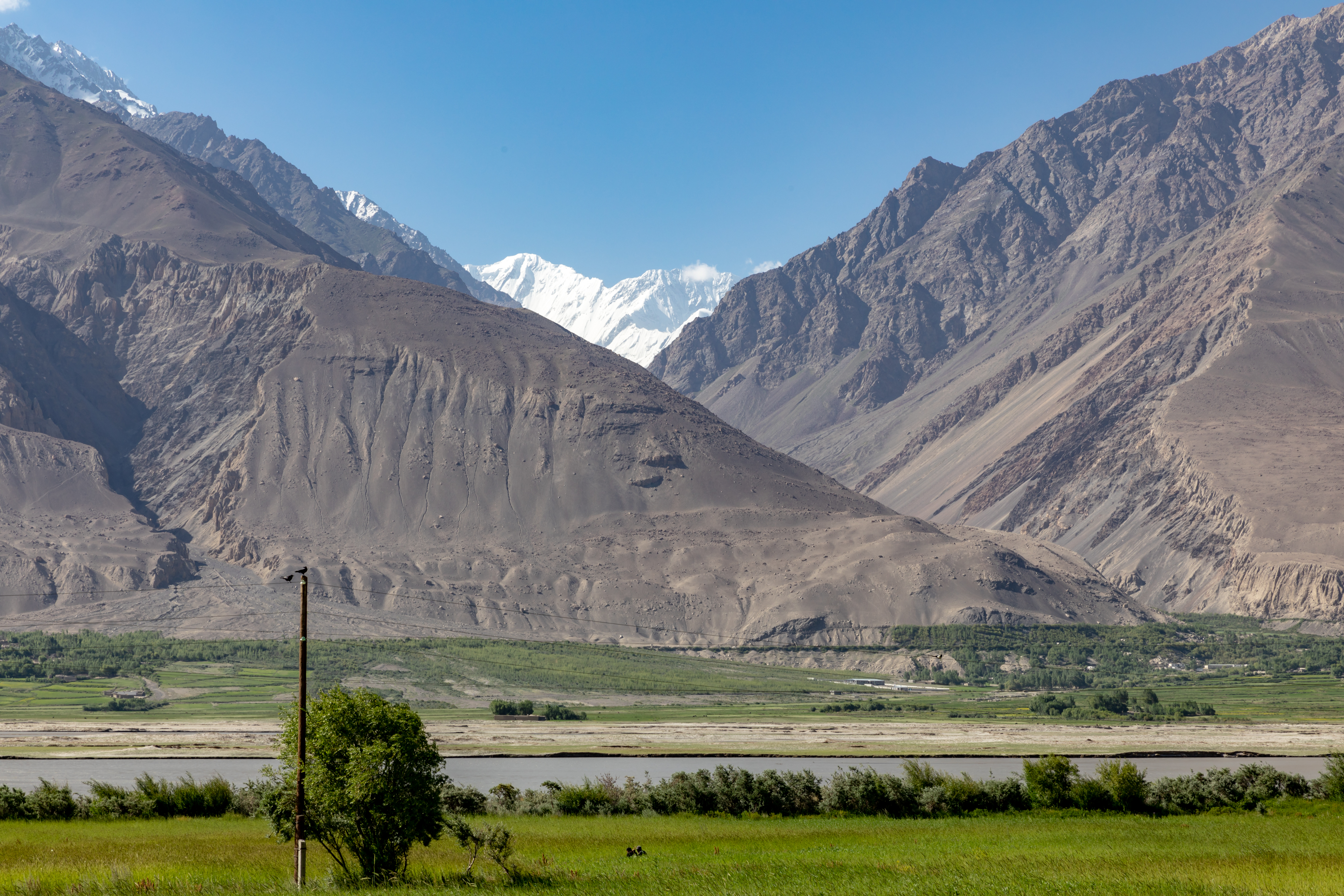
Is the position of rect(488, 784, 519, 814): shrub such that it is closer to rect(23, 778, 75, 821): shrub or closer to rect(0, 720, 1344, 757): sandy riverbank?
rect(23, 778, 75, 821): shrub

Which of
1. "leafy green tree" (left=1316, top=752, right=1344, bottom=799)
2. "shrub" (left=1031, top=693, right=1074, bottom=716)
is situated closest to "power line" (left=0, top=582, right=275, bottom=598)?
"shrub" (left=1031, top=693, right=1074, bottom=716)

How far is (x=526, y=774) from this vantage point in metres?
80.1

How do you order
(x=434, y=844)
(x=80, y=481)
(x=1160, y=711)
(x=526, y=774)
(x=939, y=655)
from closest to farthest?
(x=434, y=844) → (x=526, y=774) → (x=1160, y=711) → (x=939, y=655) → (x=80, y=481)

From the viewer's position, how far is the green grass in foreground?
Answer: 3173 centimetres

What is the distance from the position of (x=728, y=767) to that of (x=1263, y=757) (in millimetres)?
57645

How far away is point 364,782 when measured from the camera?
31.0 meters

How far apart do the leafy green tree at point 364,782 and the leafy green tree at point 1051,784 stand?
35.0 metres

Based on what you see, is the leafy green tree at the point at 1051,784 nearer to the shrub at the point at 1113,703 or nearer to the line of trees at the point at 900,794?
the line of trees at the point at 900,794

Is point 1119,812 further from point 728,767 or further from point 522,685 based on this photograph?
point 522,685

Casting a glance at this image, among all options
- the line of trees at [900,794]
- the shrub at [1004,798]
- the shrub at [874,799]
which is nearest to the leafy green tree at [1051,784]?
the line of trees at [900,794]

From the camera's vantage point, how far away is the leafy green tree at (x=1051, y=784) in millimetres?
57094

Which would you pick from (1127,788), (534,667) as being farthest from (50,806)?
(534,667)

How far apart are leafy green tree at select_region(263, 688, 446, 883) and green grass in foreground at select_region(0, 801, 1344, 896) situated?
1.55m

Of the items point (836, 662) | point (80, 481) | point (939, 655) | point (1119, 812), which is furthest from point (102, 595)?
point (1119, 812)
